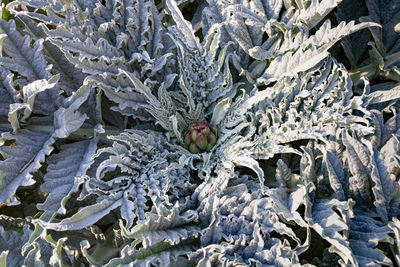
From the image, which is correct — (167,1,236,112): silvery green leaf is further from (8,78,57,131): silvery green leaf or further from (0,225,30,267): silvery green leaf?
(0,225,30,267): silvery green leaf

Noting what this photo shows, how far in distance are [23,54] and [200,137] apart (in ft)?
2.55

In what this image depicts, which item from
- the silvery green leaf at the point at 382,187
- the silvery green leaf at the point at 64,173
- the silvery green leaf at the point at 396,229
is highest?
the silvery green leaf at the point at 64,173

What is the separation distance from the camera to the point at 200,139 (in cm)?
178

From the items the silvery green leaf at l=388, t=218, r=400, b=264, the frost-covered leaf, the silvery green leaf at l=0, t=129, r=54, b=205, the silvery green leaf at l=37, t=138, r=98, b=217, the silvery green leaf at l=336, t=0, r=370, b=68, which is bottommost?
the silvery green leaf at l=388, t=218, r=400, b=264

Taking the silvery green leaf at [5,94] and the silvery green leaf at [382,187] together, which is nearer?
Result: the silvery green leaf at [382,187]

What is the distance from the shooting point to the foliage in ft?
4.65

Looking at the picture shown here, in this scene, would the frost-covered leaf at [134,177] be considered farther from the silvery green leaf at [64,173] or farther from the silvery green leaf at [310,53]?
the silvery green leaf at [310,53]

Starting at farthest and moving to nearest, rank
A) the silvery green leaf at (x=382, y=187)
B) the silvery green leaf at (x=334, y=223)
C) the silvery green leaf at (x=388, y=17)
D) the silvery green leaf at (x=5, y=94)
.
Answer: the silvery green leaf at (x=388, y=17) < the silvery green leaf at (x=5, y=94) < the silvery green leaf at (x=382, y=187) < the silvery green leaf at (x=334, y=223)

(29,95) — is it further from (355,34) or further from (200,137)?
(355,34)

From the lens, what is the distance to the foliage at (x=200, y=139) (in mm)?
1416

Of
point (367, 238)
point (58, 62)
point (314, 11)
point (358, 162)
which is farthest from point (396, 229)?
point (58, 62)

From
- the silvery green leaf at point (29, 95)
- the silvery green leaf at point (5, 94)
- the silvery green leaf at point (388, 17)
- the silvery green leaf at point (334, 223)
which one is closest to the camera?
the silvery green leaf at point (334, 223)

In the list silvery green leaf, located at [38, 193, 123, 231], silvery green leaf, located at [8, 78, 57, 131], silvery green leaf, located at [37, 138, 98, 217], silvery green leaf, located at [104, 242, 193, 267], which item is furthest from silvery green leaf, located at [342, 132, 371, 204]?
silvery green leaf, located at [8, 78, 57, 131]

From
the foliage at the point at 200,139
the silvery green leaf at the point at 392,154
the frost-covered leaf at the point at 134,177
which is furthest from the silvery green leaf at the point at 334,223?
the frost-covered leaf at the point at 134,177
